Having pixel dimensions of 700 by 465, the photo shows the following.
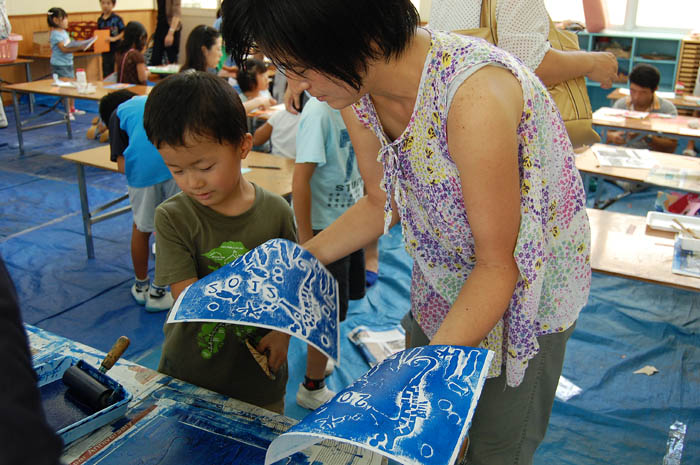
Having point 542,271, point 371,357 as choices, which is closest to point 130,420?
point 542,271

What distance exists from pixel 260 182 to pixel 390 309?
90 cm

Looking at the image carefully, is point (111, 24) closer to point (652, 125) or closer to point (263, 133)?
point (263, 133)

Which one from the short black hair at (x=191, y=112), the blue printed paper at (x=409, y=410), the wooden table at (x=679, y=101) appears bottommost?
the wooden table at (x=679, y=101)

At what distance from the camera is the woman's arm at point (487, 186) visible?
746 millimetres

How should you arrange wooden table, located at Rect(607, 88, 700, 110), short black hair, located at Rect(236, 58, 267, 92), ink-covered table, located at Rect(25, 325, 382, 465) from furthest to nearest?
1. wooden table, located at Rect(607, 88, 700, 110)
2. short black hair, located at Rect(236, 58, 267, 92)
3. ink-covered table, located at Rect(25, 325, 382, 465)

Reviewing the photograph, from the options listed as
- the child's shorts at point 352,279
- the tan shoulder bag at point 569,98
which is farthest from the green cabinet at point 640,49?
the tan shoulder bag at point 569,98

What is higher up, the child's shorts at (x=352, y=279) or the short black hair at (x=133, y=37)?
the short black hair at (x=133, y=37)

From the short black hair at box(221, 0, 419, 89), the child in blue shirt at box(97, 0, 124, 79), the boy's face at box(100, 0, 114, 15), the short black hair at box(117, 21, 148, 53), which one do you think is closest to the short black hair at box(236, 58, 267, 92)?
the short black hair at box(117, 21, 148, 53)

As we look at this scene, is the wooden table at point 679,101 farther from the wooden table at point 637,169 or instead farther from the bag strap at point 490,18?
the bag strap at point 490,18

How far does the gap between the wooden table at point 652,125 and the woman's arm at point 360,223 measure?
138 inches

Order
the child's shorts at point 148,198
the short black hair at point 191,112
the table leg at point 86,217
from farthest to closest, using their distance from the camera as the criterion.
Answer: the table leg at point 86,217, the child's shorts at point 148,198, the short black hair at point 191,112

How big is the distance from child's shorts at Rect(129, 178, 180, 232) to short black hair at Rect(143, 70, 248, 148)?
1.53 meters

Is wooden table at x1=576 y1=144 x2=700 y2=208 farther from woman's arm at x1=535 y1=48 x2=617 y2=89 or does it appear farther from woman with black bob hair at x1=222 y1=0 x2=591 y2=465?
woman with black bob hair at x1=222 y1=0 x2=591 y2=465

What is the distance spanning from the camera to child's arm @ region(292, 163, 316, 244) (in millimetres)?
2197
